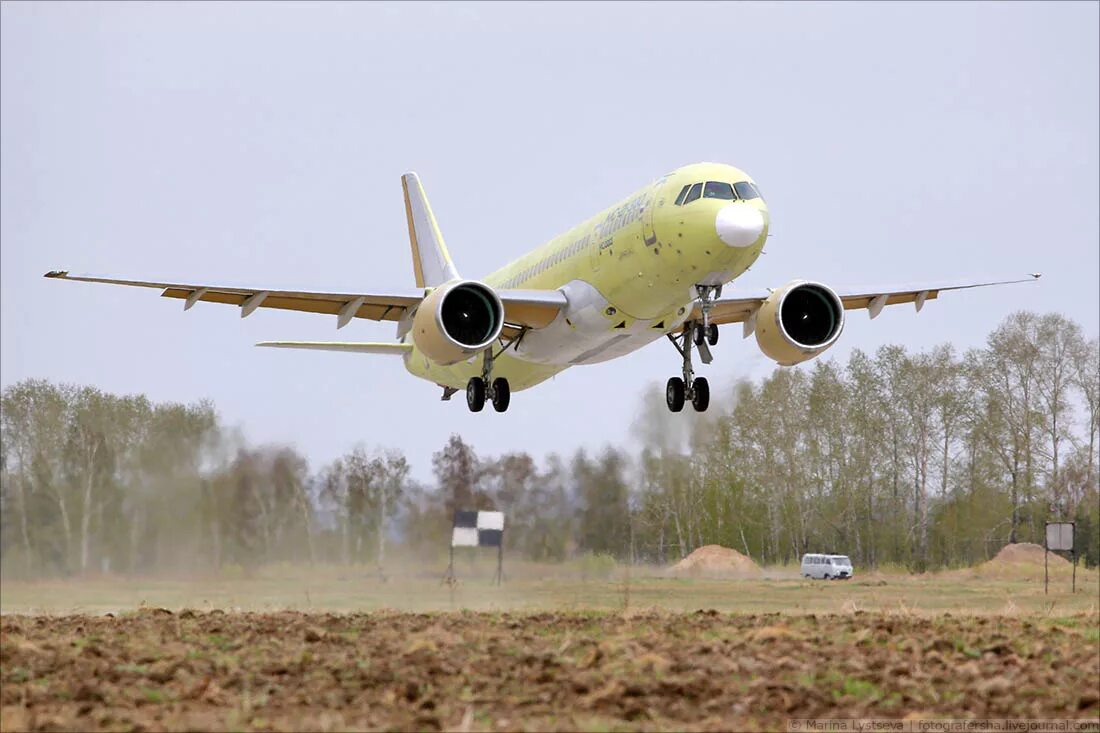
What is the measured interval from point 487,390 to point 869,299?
9.95 metres

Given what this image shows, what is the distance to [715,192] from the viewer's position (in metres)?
27.6

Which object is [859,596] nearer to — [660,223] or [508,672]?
[660,223]

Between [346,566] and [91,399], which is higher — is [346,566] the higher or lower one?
the lower one

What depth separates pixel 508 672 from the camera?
46.7 feet

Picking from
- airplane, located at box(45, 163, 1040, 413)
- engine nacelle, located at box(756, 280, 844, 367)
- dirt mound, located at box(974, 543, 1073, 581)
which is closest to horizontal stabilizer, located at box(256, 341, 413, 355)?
airplane, located at box(45, 163, 1040, 413)

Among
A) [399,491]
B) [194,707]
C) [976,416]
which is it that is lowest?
[194,707]

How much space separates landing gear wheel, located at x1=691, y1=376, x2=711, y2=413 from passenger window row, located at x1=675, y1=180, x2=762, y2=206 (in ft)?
22.7

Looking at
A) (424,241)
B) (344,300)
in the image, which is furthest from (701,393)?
(424,241)

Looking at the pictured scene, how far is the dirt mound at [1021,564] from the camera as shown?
53922mm

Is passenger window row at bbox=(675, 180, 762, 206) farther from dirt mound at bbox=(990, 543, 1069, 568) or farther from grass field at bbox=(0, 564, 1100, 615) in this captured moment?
dirt mound at bbox=(990, 543, 1069, 568)

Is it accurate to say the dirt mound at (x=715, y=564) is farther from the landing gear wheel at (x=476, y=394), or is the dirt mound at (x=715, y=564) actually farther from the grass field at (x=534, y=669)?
the grass field at (x=534, y=669)

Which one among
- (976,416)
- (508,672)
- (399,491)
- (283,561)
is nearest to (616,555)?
(399,491)

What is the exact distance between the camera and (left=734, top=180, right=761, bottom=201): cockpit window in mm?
27750

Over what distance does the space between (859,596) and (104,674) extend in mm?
25028
